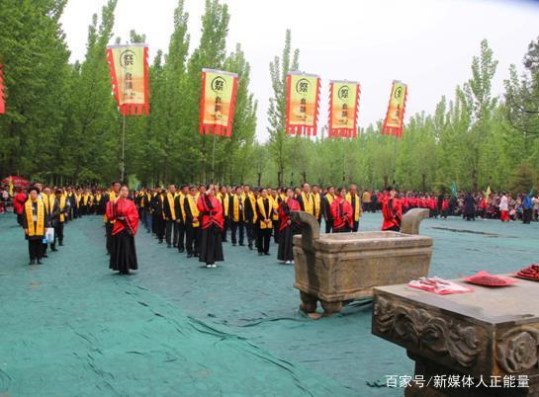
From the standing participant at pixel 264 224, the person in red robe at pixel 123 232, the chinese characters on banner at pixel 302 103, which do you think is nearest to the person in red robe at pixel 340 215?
the standing participant at pixel 264 224

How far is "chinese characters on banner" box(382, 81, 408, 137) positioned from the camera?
21453 millimetres

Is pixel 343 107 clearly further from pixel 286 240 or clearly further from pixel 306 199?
pixel 286 240

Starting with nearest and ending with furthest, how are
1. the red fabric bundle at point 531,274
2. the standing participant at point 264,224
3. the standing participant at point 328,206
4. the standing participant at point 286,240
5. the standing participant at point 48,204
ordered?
the red fabric bundle at point 531,274 → the standing participant at point 286,240 → the standing participant at point 48,204 → the standing participant at point 264,224 → the standing participant at point 328,206

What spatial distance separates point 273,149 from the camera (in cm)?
3456

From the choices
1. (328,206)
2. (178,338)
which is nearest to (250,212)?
(328,206)

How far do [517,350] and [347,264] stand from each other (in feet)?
11.3

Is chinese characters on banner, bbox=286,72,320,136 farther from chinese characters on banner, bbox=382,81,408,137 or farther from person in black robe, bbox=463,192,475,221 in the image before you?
person in black robe, bbox=463,192,475,221

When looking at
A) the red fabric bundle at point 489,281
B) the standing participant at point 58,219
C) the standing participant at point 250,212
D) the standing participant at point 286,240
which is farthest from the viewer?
the standing participant at point 250,212

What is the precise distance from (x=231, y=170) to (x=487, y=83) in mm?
19284

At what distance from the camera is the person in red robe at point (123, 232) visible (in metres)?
9.99

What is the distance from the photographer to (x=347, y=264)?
6609 mm

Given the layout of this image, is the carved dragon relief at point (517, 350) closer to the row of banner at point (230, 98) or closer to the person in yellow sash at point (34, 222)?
the person in yellow sash at point (34, 222)

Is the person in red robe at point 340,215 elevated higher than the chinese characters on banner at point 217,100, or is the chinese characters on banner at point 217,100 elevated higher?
the chinese characters on banner at point 217,100

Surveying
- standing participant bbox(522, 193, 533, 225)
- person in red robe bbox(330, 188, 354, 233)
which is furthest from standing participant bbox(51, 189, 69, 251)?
standing participant bbox(522, 193, 533, 225)
